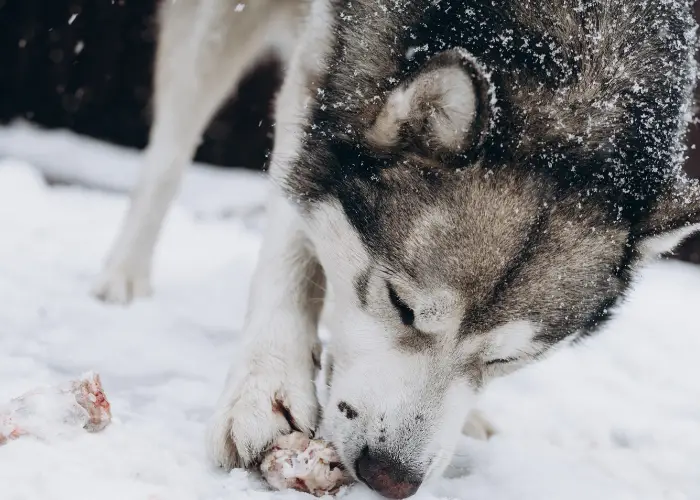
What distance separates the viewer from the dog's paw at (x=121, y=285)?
11.1ft

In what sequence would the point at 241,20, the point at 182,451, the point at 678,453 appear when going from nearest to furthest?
the point at 182,451, the point at 678,453, the point at 241,20

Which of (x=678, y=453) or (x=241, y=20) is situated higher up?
(x=241, y=20)

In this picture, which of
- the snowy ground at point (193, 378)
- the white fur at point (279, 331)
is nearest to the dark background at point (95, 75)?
the snowy ground at point (193, 378)

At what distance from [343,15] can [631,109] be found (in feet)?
3.02

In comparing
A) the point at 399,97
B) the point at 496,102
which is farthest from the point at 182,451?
the point at 496,102

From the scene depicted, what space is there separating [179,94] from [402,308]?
203cm

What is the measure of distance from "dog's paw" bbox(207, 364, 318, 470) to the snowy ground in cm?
5

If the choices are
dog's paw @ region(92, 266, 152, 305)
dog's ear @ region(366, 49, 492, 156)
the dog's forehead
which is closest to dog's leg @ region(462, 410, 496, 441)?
the dog's forehead

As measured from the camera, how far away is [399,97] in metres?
2.13

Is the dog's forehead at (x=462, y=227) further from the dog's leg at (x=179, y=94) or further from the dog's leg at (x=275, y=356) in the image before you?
the dog's leg at (x=179, y=94)

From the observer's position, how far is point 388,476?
1928 millimetres

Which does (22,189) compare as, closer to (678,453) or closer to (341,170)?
(341,170)

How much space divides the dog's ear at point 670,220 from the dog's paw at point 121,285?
80.8 inches

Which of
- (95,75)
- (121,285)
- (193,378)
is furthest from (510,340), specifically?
(95,75)
